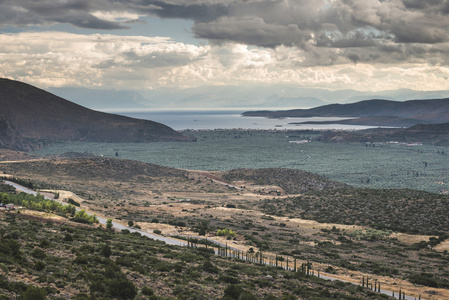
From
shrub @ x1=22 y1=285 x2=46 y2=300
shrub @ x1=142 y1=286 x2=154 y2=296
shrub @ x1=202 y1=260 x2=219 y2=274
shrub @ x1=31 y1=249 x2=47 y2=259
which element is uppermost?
shrub @ x1=22 y1=285 x2=46 y2=300

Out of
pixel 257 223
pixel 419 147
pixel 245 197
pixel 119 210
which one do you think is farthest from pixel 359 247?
pixel 419 147

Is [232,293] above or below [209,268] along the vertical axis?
above

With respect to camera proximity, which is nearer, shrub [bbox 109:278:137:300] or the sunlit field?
shrub [bbox 109:278:137:300]

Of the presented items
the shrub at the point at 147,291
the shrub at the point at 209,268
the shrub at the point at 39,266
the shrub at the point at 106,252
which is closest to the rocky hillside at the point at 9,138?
the shrub at the point at 106,252

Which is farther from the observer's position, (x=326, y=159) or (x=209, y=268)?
(x=326, y=159)

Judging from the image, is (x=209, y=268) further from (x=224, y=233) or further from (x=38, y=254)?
(x=224, y=233)

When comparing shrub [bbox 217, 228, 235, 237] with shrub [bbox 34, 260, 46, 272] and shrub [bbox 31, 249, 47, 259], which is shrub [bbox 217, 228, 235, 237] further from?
shrub [bbox 34, 260, 46, 272]

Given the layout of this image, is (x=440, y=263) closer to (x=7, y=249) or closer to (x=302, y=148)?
(x=7, y=249)

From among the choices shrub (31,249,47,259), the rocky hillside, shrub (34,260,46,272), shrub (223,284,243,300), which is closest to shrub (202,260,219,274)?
shrub (223,284,243,300)

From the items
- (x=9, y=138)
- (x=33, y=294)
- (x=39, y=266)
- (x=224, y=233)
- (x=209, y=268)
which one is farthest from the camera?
(x=9, y=138)

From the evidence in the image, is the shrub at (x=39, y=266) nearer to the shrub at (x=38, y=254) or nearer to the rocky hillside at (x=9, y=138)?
the shrub at (x=38, y=254)

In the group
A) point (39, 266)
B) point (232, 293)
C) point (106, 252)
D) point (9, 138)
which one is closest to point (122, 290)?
point (39, 266)
